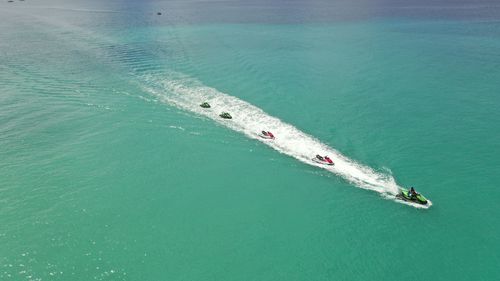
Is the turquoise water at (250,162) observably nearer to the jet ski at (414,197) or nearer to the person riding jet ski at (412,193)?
the jet ski at (414,197)

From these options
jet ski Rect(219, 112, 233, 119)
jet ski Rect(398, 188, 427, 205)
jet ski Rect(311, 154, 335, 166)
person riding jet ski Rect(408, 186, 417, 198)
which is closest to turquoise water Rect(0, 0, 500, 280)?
jet ski Rect(398, 188, 427, 205)

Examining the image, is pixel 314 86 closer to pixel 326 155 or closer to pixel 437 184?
pixel 326 155

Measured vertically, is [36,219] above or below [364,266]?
below

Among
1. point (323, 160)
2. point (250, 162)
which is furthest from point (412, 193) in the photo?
point (250, 162)

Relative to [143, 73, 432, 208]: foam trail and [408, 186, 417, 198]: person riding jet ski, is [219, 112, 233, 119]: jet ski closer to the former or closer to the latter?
[143, 73, 432, 208]: foam trail

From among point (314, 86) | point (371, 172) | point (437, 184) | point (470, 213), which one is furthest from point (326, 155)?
point (314, 86)

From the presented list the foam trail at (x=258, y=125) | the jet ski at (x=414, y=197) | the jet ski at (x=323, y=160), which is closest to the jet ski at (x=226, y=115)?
the foam trail at (x=258, y=125)
